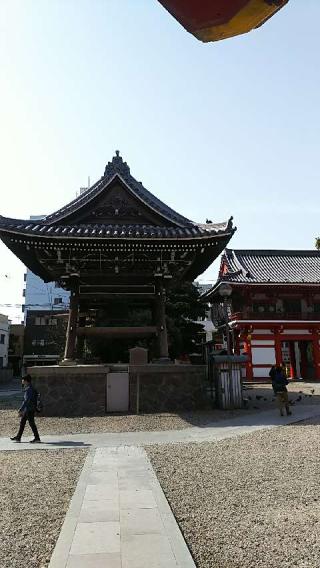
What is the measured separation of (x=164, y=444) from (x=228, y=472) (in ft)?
8.66

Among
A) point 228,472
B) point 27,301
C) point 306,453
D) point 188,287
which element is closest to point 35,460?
point 228,472

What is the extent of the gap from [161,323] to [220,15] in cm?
1400

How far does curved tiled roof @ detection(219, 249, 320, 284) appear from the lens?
1232 inches

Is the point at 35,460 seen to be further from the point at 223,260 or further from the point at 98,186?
the point at 223,260

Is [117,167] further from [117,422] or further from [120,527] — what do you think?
[120,527]

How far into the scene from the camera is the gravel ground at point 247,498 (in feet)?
13.0

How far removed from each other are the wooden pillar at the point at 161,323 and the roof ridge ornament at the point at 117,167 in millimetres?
5091

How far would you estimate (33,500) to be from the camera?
5621mm

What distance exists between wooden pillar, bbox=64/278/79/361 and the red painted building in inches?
650

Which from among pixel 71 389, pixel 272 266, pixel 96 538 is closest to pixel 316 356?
pixel 272 266

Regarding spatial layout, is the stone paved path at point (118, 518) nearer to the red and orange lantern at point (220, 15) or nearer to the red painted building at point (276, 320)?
the red and orange lantern at point (220, 15)

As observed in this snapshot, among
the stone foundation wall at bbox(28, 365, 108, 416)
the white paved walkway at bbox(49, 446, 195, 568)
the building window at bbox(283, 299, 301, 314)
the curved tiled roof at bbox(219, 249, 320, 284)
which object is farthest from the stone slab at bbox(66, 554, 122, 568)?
the building window at bbox(283, 299, 301, 314)

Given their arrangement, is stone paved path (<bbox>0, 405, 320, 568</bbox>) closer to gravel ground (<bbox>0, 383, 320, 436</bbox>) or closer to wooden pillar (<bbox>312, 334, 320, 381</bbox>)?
gravel ground (<bbox>0, 383, 320, 436</bbox>)

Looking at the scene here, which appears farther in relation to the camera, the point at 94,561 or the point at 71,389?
the point at 71,389
